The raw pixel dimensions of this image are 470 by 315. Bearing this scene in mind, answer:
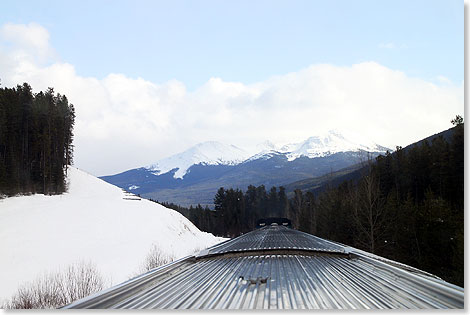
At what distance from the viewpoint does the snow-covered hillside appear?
21.3 m

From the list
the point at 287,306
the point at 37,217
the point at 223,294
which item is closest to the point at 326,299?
the point at 287,306

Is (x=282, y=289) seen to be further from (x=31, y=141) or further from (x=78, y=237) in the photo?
(x=31, y=141)

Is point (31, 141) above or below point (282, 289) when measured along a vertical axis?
above

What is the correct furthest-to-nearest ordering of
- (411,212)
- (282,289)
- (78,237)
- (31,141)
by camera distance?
(31,141) < (78,237) < (411,212) < (282,289)

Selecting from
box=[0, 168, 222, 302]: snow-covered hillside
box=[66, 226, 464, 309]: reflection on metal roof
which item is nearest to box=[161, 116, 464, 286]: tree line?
box=[66, 226, 464, 309]: reflection on metal roof

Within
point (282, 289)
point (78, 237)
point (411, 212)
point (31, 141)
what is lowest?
point (78, 237)

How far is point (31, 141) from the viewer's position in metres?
43.0

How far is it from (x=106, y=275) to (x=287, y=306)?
63.0 feet

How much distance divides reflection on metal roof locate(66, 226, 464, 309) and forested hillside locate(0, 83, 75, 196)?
3606 cm

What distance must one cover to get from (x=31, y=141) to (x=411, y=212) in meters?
40.2

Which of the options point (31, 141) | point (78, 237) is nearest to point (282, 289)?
point (78, 237)

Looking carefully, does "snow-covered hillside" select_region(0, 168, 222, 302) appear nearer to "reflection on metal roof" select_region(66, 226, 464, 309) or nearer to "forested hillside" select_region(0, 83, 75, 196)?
"forested hillside" select_region(0, 83, 75, 196)

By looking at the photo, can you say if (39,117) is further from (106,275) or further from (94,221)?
(106,275)

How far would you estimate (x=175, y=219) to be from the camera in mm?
48500
